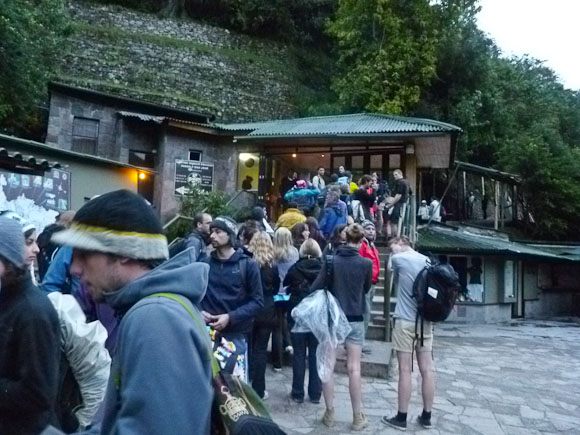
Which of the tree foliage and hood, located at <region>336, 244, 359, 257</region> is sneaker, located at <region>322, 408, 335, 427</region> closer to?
hood, located at <region>336, 244, 359, 257</region>

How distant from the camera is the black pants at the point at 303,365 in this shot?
5.78m

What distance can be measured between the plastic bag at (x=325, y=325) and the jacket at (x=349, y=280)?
0.11m

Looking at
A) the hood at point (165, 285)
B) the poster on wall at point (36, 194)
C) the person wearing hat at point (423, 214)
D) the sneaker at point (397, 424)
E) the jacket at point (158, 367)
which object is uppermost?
the person wearing hat at point (423, 214)

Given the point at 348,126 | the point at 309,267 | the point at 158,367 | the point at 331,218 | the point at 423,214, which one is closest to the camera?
the point at 158,367

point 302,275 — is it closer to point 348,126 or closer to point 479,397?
point 479,397

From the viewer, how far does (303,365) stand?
5867 mm

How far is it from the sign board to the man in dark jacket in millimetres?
12714

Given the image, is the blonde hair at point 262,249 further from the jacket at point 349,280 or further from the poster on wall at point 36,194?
the poster on wall at point 36,194

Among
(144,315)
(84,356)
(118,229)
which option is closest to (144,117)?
(84,356)

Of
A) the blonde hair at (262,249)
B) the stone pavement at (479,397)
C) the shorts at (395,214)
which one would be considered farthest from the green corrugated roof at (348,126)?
the blonde hair at (262,249)

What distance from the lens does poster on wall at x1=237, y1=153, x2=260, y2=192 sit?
19.8 m

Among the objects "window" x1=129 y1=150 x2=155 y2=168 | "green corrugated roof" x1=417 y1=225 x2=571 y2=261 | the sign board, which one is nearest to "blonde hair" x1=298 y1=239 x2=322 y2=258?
"green corrugated roof" x1=417 y1=225 x2=571 y2=261

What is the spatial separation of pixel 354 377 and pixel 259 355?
3.86 ft

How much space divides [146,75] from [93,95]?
22.1 feet
